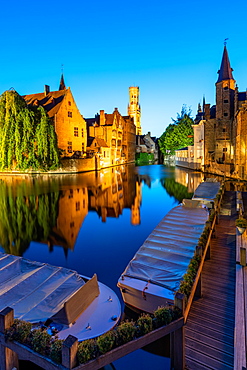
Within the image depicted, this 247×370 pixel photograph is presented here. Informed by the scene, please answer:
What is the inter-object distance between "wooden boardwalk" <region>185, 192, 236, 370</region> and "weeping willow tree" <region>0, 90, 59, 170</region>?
123ft

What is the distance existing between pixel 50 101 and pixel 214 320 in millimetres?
51333

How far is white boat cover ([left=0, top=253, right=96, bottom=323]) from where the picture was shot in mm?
5180

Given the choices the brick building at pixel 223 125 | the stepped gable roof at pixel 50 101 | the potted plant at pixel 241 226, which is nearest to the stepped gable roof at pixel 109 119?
the stepped gable roof at pixel 50 101

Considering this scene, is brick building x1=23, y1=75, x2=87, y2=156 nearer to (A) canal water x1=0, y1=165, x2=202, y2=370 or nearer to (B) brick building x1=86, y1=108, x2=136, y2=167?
(B) brick building x1=86, y1=108, x2=136, y2=167

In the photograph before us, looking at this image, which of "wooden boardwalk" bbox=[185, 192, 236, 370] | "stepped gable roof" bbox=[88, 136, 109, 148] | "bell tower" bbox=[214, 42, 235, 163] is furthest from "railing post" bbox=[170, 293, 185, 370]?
"stepped gable roof" bbox=[88, 136, 109, 148]

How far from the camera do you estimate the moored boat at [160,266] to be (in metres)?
6.25

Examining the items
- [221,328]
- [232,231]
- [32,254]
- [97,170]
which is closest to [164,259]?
[221,328]

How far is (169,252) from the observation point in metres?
7.98

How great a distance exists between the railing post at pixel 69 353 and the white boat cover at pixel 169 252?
325 cm

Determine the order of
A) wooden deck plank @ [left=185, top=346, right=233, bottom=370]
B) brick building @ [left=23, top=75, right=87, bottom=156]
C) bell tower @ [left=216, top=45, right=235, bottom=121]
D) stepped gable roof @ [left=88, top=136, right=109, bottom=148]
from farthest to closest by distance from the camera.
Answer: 1. stepped gable roof @ [left=88, top=136, right=109, bottom=148]
2. brick building @ [left=23, top=75, right=87, bottom=156]
3. bell tower @ [left=216, top=45, right=235, bottom=121]
4. wooden deck plank @ [left=185, top=346, right=233, bottom=370]

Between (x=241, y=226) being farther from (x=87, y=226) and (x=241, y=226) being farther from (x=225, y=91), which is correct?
(x=225, y=91)

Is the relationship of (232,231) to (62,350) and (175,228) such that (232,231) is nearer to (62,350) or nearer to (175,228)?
(175,228)

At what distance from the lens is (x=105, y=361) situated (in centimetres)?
388

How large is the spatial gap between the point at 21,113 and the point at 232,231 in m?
39.0
